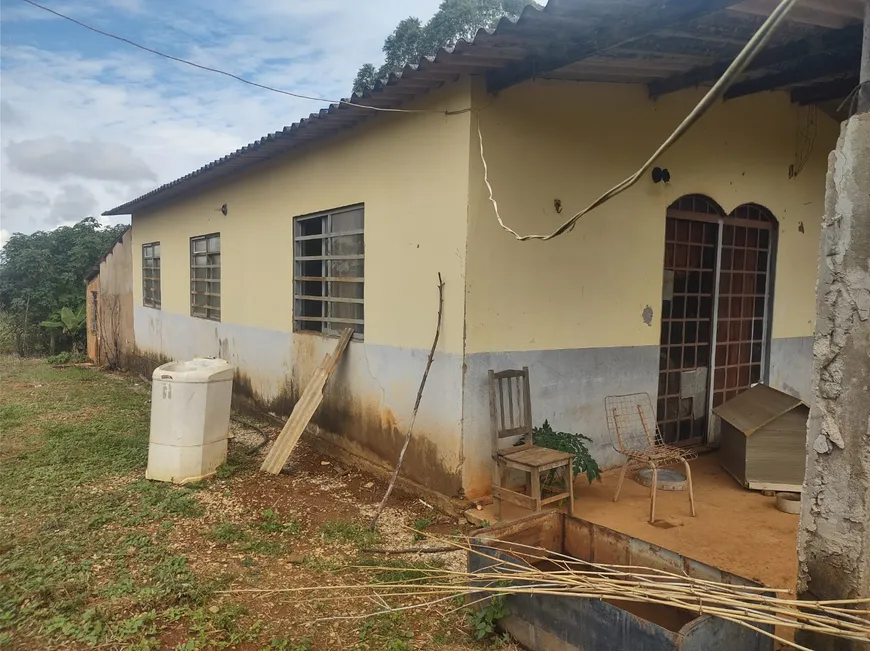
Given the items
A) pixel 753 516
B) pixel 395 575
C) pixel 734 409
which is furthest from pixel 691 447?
pixel 395 575

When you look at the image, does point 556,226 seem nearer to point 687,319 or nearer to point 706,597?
point 687,319

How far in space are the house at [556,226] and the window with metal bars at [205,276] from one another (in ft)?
6.05

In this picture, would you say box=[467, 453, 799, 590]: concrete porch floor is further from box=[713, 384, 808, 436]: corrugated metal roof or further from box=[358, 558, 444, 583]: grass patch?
box=[358, 558, 444, 583]: grass patch

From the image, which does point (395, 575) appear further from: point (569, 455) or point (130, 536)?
point (130, 536)

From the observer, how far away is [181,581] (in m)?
3.70

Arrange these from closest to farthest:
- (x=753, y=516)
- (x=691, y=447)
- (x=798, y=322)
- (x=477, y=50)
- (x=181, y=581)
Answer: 1. (x=181, y=581)
2. (x=477, y=50)
3. (x=753, y=516)
4. (x=691, y=447)
5. (x=798, y=322)

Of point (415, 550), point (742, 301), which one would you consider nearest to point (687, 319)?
point (742, 301)

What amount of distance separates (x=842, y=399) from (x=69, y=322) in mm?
17296

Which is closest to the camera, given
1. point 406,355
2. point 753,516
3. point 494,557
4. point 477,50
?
point 494,557

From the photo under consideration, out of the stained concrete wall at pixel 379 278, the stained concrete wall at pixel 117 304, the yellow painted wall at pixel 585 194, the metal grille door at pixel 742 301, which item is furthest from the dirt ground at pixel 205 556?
the stained concrete wall at pixel 117 304

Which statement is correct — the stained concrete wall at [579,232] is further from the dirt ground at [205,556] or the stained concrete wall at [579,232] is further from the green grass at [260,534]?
the green grass at [260,534]

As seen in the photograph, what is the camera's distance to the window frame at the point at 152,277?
479 inches

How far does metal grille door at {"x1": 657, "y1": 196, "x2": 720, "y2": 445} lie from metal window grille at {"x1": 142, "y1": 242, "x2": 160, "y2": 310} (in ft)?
32.9

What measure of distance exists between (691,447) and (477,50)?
4.59 m
